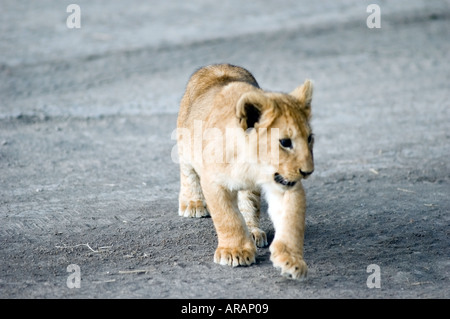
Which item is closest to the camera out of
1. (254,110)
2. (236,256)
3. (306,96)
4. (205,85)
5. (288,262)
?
(288,262)

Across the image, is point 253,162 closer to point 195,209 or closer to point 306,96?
point 306,96

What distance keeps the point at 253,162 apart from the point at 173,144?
365 centimetres

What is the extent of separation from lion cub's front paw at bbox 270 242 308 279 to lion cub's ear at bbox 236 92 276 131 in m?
0.88

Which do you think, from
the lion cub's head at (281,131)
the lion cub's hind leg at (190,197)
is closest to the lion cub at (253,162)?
the lion cub's head at (281,131)

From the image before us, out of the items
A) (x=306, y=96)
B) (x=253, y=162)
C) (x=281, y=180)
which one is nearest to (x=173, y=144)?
(x=306, y=96)

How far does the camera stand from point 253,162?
535 cm

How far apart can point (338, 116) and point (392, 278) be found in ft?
16.1

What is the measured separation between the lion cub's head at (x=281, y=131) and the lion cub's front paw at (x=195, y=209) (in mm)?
1502

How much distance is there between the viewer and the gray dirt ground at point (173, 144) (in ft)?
18.0

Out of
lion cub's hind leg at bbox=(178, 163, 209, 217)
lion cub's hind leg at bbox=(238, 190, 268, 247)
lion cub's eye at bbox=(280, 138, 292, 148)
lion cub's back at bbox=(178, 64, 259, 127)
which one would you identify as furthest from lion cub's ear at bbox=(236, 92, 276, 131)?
lion cub's hind leg at bbox=(178, 163, 209, 217)

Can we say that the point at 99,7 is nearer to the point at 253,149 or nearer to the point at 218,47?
the point at 218,47

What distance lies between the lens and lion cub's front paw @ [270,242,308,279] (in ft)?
16.9

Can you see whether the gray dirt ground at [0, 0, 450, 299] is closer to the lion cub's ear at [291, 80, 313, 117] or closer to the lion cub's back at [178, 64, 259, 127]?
the lion cub's back at [178, 64, 259, 127]

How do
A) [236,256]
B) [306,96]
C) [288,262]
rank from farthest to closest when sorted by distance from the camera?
[306,96] < [236,256] < [288,262]
